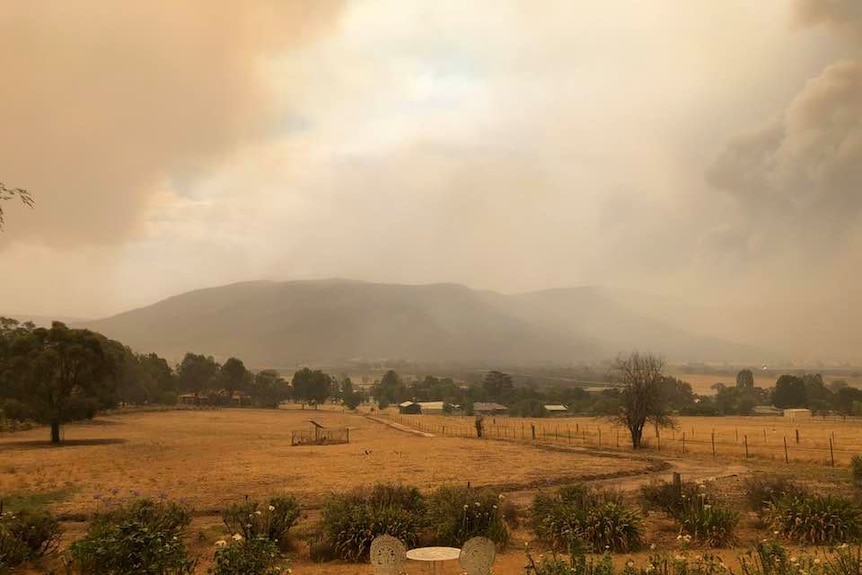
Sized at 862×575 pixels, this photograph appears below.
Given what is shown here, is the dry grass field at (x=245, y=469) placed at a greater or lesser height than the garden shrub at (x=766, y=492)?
lesser

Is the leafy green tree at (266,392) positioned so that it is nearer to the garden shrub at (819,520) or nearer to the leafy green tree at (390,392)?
the leafy green tree at (390,392)

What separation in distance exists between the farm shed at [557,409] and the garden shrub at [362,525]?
103357 millimetres

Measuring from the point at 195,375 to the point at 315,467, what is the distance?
122 metres

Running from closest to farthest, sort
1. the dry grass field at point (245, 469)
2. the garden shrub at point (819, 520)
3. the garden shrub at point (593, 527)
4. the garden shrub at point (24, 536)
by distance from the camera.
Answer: the garden shrub at point (24, 536) < the garden shrub at point (593, 527) < the garden shrub at point (819, 520) < the dry grass field at point (245, 469)

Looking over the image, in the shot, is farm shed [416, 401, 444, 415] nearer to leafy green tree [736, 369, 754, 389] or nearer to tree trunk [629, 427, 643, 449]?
tree trunk [629, 427, 643, 449]

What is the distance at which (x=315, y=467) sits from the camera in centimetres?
3378

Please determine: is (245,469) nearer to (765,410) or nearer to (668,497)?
(668,497)

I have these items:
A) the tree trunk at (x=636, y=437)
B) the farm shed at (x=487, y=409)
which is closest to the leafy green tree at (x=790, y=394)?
the farm shed at (x=487, y=409)

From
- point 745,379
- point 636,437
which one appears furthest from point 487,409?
point 745,379

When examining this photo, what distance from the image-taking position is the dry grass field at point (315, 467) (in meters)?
21.6

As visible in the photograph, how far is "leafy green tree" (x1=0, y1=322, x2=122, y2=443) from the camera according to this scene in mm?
49594

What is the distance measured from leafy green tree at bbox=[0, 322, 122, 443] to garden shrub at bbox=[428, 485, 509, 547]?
46.9 metres

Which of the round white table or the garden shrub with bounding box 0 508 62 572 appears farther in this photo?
the garden shrub with bounding box 0 508 62 572

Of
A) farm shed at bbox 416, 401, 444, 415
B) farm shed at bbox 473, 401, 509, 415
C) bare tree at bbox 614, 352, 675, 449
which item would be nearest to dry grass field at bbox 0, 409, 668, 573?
bare tree at bbox 614, 352, 675, 449
